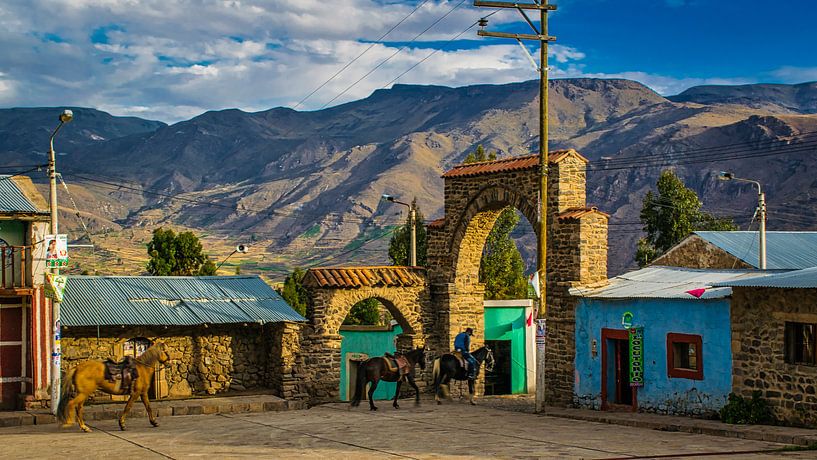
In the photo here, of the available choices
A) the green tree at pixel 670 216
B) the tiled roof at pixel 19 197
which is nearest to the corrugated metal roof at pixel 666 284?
the tiled roof at pixel 19 197

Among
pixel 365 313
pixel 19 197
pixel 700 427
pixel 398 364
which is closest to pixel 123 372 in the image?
pixel 19 197

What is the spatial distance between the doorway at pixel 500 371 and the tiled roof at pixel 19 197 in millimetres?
16772

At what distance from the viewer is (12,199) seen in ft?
85.0

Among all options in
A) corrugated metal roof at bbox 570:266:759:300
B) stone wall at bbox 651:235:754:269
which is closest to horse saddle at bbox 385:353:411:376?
corrugated metal roof at bbox 570:266:759:300

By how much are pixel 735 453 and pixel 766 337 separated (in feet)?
20.2

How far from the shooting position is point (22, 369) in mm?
25766

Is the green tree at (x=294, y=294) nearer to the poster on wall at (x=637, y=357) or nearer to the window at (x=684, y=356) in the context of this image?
the poster on wall at (x=637, y=357)

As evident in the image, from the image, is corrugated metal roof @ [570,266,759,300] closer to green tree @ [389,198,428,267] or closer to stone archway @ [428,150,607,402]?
stone archway @ [428,150,607,402]

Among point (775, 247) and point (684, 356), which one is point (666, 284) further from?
point (775, 247)

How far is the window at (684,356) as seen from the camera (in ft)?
79.0

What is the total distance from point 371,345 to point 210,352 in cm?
693

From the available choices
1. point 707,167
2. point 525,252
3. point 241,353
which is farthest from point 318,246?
point 241,353

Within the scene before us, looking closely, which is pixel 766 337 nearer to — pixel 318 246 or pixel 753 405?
pixel 753 405

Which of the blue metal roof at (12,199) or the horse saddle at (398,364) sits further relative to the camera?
the horse saddle at (398,364)
